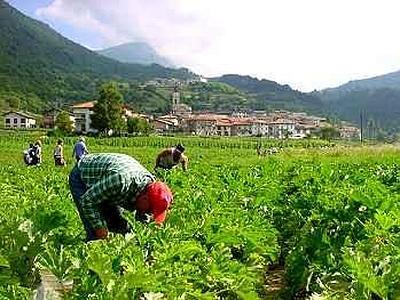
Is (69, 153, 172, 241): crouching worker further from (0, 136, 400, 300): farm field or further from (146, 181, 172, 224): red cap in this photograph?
(0, 136, 400, 300): farm field

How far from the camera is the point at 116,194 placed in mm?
5504

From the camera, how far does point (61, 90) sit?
18500cm

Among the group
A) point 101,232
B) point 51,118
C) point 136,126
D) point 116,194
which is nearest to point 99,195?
point 116,194

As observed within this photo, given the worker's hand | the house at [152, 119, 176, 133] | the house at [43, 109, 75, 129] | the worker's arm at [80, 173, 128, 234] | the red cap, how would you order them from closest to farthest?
1. the red cap
2. the worker's arm at [80, 173, 128, 234]
3. the worker's hand
4. the house at [43, 109, 75, 129]
5. the house at [152, 119, 176, 133]

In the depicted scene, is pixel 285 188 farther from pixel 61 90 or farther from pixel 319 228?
pixel 61 90

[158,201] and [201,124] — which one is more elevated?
[158,201]

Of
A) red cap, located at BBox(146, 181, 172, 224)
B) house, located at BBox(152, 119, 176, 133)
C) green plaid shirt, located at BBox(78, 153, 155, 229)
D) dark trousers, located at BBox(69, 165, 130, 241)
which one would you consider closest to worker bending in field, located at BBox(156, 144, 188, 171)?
dark trousers, located at BBox(69, 165, 130, 241)

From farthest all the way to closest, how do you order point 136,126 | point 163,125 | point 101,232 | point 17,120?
point 163,125 → point 17,120 → point 136,126 → point 101,232

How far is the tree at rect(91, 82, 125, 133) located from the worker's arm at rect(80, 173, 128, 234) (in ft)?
276

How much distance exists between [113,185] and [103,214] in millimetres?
429

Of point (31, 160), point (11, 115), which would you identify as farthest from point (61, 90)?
point (31, 160)

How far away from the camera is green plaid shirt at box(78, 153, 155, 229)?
5457 mm

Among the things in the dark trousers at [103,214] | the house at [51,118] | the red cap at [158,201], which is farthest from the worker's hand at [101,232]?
the house at [51,118]

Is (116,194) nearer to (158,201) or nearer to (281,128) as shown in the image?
(158,201)
